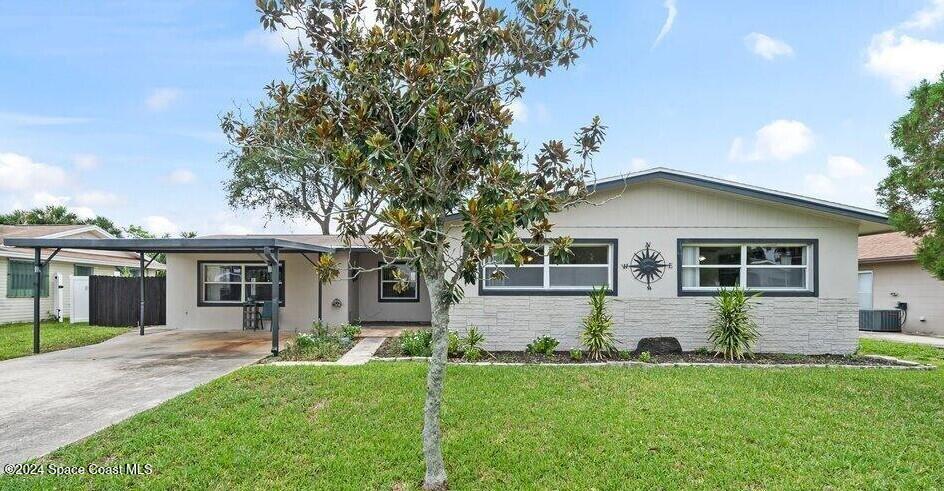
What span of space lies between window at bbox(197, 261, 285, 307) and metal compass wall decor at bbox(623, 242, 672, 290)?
981 cm

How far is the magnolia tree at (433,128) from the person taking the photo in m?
3.60

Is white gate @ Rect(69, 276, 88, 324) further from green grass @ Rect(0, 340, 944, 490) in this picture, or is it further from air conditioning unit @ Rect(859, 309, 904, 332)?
air conditioning unit @ Rect(859, 309, 904, 332)

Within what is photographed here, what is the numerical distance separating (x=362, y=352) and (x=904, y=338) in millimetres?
14233

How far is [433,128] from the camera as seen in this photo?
362cm

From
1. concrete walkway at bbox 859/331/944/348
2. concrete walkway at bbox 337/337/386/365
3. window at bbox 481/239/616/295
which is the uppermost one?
window at bbox 481/239/616/295

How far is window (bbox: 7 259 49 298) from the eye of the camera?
52.1 ft

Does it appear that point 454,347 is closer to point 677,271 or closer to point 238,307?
point 677,271

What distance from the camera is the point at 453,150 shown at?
3.97 meters

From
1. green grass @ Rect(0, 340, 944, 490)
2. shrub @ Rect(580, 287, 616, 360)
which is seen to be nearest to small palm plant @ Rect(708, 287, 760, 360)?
green grass @ Rect(0, 340, 944, 490)

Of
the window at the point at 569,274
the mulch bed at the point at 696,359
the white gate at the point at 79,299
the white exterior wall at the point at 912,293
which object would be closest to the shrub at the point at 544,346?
the mulch bed at the point at 696,359

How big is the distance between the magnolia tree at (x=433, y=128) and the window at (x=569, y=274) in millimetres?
5455

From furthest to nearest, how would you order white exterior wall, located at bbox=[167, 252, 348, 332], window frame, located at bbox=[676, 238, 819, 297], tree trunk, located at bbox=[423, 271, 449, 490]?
white exterior wall, located at bbox=[167, 252, 348, 332], window frame, located at bbox=[676, 238, 819, 297], tree trunk, located at bbox=[423, 271, 449, 490]

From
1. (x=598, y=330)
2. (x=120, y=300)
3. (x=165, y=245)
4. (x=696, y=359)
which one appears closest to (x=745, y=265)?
(x=696, y=359)

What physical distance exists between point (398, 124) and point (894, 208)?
28.9ft
